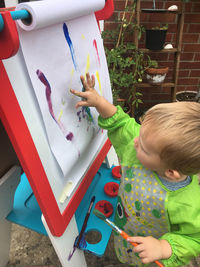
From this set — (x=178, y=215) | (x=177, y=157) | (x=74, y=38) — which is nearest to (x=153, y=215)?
(x=178, y=215)

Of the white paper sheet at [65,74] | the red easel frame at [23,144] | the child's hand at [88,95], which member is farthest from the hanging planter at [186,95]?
the red easel frame at [23,144]

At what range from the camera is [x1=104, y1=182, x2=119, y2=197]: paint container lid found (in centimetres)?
92

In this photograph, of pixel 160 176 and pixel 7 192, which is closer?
pixel 160 176

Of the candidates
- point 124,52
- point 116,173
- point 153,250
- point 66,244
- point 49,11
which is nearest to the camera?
point 49,11

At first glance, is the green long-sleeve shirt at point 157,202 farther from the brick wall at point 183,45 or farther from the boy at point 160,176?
the brick wall at point 183,45

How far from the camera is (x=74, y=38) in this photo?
605mm

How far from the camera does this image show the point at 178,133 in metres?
0.50

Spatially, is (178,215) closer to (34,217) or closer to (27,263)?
(34,217)

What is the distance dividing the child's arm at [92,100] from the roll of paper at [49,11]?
18 cm

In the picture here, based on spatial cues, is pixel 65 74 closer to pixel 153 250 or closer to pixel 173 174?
pixel 173 174

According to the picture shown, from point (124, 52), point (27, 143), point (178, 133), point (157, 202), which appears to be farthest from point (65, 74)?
point (124, 52)

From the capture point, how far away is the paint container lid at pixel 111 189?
3.03ft

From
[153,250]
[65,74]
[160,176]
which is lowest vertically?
[153,250]

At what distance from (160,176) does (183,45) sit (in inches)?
70.0
